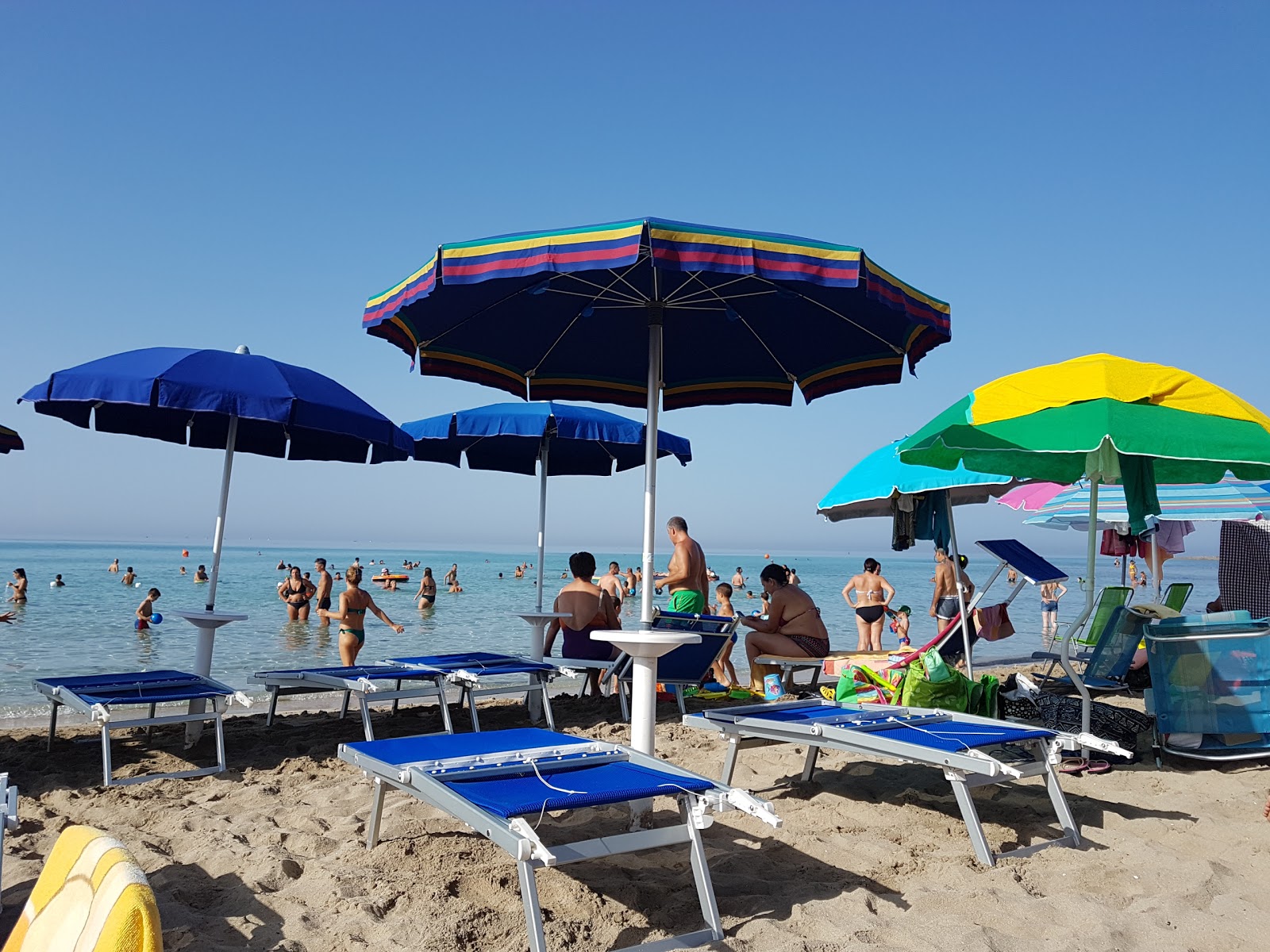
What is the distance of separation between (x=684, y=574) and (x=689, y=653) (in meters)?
1.35

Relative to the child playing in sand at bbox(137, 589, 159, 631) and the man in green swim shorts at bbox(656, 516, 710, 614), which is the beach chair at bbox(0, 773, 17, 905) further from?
the child playing in sand at bbox(137, 589, 159, 631)

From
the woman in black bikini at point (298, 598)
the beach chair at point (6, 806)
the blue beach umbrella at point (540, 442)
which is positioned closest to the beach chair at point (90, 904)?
the beach chair at point (6, 806)

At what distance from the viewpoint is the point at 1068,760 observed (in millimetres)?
4816

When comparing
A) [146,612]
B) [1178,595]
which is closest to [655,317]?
[1178,595]

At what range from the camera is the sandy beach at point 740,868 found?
2.60 meters

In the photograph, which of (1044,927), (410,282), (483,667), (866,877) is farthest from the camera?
(483,667)

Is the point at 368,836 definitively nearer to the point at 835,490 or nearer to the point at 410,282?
the point at 410,282

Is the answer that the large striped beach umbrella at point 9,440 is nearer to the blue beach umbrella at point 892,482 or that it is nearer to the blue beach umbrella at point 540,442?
the blue beach umbrella at point 540,442

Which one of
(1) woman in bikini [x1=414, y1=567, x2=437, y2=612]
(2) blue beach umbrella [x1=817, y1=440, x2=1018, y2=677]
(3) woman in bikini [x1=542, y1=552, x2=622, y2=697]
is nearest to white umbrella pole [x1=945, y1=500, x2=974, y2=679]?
(2) blue beach umbrella [x1=817, y1=440, x2=1018, y2=677]

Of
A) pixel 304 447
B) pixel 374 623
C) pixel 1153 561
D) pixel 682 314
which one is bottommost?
pixel 374 623

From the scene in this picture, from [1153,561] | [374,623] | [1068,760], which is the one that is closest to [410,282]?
[1068,760]

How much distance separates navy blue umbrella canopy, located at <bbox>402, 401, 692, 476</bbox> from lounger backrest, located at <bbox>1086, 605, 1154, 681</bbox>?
3.37 m

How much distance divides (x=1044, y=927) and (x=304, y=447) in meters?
5.96

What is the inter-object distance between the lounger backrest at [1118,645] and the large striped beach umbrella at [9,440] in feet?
23.5
